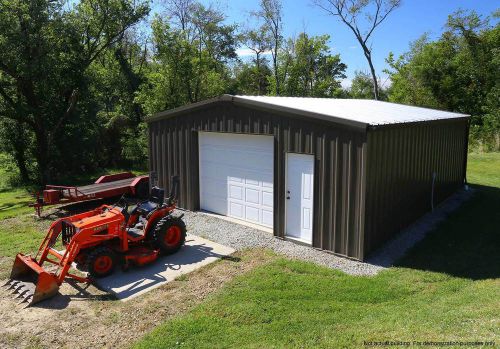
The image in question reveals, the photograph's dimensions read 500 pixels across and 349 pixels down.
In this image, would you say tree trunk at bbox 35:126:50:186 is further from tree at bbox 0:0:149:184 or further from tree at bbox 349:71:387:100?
tree at bbox 349:71:387:100

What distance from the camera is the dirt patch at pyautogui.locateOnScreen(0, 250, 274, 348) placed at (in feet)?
18.2

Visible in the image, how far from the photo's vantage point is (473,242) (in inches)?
360

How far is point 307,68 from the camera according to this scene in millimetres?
34406

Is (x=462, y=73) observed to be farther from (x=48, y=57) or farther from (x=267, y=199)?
(x=48, y=57)

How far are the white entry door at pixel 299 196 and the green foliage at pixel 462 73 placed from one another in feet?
72.0

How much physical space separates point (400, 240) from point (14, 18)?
14513 mm

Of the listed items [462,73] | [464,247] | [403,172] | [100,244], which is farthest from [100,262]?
[462,73]

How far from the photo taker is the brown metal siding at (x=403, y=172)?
8125 mm

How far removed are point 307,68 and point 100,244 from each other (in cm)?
2987

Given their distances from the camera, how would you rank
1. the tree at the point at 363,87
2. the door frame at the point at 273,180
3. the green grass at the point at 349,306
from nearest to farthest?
1. the green grass at the point at 349,306
2. the door frame at the point at 273,180
3. the tree at the point at 363,87

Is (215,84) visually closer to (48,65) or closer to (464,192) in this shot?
(48,65)

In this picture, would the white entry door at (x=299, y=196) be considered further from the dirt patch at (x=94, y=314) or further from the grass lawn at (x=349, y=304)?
the dirt patch at (x=94, y=314)

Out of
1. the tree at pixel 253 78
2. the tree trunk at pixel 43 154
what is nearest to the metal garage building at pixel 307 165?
the tree trunk at pixel 43 154

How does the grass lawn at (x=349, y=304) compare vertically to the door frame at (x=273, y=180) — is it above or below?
below
